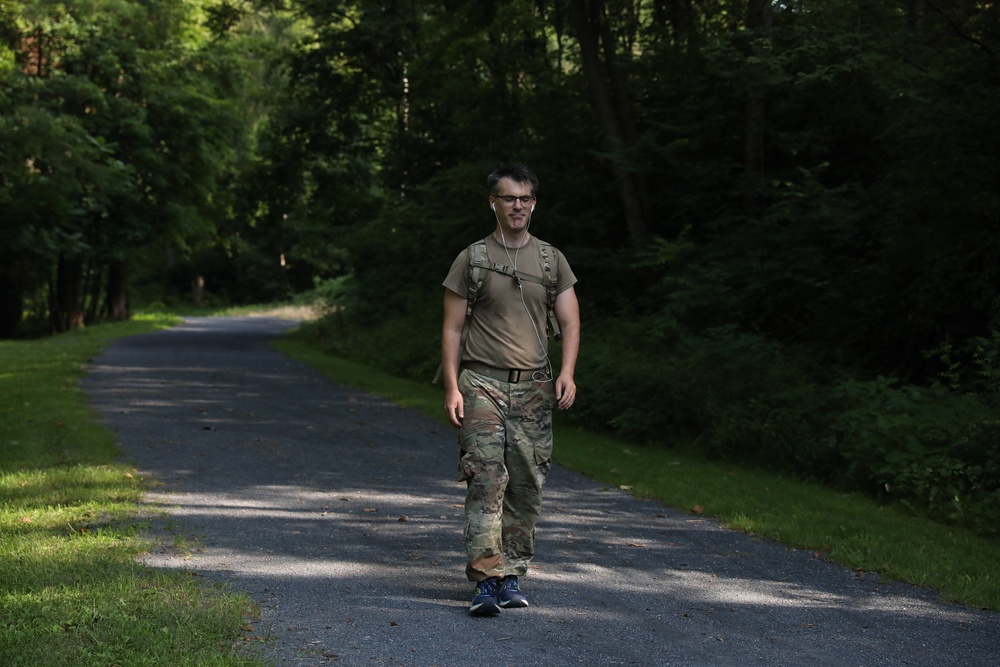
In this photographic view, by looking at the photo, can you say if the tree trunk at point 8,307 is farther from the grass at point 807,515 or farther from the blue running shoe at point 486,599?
the blue running shoe at point 486,599

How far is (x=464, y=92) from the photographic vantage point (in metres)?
22.4

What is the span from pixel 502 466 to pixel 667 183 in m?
14.3

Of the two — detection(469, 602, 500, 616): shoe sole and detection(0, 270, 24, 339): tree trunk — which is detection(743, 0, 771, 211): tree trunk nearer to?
detection(469, 602, 500, 616): shoe sole

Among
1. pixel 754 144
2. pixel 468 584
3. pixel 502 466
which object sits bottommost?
pixel 468 584

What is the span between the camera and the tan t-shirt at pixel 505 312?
562 centimetres

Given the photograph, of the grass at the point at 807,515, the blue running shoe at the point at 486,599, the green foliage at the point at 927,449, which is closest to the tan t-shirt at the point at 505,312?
the blue running shoe at the point at 486,599

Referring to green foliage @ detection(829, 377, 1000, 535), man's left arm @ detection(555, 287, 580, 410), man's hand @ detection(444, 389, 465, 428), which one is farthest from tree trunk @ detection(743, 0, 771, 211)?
man's hand @ detection(444, 389, 465, 428)

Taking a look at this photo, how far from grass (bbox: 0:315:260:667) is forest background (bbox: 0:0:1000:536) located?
19.1ft

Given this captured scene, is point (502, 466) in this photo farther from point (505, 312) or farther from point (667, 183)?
point (667, 183)

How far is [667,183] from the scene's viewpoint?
19.2 metres

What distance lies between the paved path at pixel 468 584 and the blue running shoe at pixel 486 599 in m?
0.06

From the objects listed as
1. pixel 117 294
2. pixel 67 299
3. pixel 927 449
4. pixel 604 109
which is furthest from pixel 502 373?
pixel 117 294

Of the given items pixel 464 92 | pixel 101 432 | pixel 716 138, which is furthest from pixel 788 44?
pixel 101 432

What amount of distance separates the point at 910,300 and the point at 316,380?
34.3 ft
